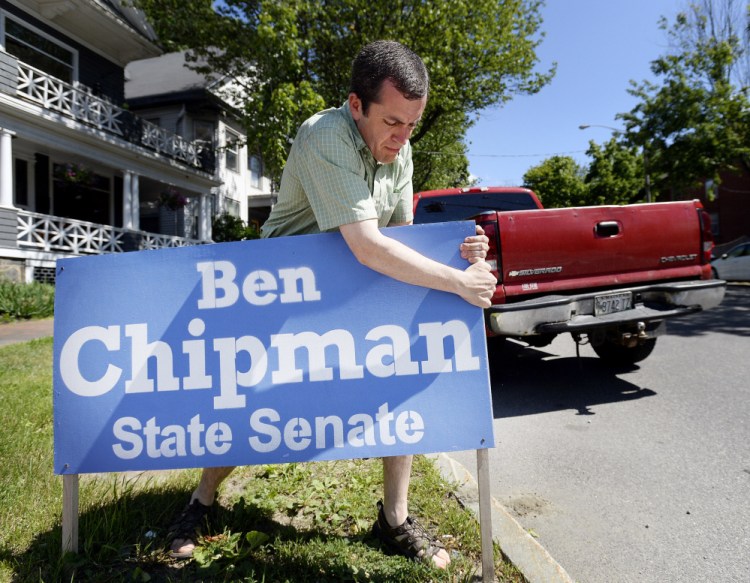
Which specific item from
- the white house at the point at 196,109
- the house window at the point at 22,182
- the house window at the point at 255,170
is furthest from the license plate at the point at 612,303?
the house window at the point at 255,170

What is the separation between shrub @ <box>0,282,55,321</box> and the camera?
31.4ft

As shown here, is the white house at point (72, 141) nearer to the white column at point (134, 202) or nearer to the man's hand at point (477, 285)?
the white column at point (134, 202)

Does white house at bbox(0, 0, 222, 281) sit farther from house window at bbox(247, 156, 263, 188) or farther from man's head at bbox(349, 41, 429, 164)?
man's head at bbox(349, 41, 429, 164)

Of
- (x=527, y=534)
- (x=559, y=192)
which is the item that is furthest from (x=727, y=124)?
(x=559, y=192)

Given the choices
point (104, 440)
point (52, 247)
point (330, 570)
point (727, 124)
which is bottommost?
point (330, 570)

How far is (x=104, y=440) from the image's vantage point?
6.54ft

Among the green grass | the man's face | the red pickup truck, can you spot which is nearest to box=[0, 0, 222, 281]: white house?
the green grass

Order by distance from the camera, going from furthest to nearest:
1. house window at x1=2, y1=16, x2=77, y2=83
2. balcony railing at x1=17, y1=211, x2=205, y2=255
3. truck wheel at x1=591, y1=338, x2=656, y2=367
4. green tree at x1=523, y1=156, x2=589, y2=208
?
green tree at x1=523, y1=156, x2=589, y2=208, house window at x1=2, y1=16, x2=77, y2=83, balcony railing at x1=17, y1=211, x2=205, y2=255, truck wheel at x1=591, y1=338, x2=656, y2=367

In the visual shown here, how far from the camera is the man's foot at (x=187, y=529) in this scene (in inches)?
83.3

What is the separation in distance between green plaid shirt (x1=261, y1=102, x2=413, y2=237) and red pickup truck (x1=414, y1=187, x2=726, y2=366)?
212cm

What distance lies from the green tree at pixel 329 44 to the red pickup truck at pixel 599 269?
1015 centimetres

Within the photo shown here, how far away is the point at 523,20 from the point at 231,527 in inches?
722

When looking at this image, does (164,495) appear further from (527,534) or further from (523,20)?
(523,20)

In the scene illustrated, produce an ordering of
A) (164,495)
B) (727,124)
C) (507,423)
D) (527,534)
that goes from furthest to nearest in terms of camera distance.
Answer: (727,124), (507,423), (164,495), (527,534)
